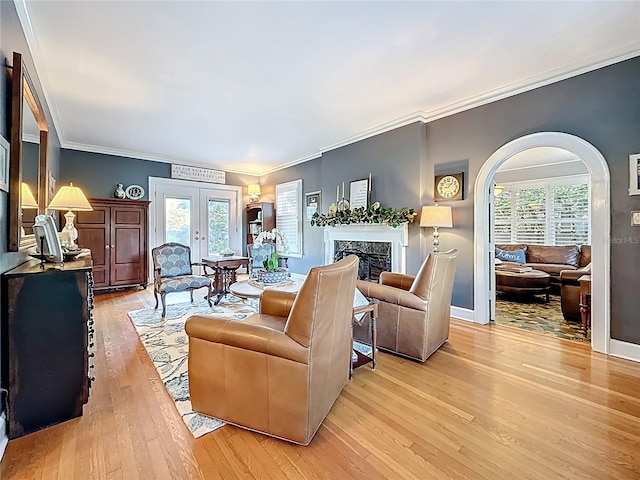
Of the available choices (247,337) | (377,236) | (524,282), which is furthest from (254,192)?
(247,337)

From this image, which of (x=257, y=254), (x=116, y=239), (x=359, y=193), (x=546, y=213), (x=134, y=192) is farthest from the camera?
(x=546, y=213)

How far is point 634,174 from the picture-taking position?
2.67m

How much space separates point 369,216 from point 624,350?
303 centimetres

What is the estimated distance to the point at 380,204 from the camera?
4664 millimetres

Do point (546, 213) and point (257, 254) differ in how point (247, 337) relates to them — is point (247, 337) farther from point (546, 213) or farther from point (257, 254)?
point (546, 213)

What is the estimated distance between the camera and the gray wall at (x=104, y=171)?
547 centimetres

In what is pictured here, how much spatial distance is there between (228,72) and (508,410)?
3.63m

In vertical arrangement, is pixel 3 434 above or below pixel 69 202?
below

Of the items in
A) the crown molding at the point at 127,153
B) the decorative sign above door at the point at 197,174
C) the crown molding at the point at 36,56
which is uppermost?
the crown molding at the point at 127,153

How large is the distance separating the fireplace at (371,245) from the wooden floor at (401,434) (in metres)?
2.02

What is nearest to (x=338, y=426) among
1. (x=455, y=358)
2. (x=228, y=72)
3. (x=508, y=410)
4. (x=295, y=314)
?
(x=295, y=314)

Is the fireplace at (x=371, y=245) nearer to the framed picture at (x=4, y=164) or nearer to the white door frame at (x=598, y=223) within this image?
the white door frame at (x=598, y=223)

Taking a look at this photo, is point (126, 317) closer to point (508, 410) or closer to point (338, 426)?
point (338, 426)

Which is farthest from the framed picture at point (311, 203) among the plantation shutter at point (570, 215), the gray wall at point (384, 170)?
the plantation shutter at point (570, 215)
